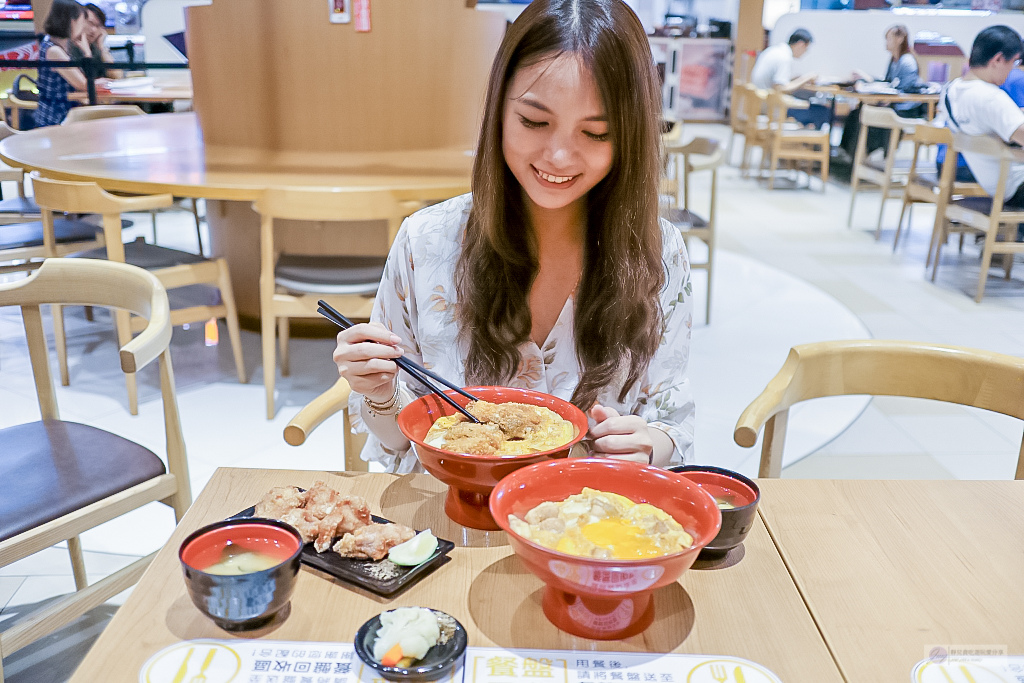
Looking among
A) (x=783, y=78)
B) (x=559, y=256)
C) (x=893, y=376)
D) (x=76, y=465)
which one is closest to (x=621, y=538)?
(x=559, y=256)

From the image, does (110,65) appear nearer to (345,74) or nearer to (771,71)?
(345,74)

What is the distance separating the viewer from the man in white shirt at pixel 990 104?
4.63 metres

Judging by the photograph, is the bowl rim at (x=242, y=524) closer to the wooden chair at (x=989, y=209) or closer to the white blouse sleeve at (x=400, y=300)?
the white blouse sleeve at (x=400, y=300)

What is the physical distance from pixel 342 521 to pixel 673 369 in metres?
0.68

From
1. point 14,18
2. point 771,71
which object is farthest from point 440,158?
point 771,71

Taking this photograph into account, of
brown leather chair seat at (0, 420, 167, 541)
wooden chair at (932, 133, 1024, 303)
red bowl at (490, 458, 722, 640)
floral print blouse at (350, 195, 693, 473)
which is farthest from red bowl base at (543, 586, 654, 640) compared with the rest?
wooden chair at (932, 133, 1024, 303)

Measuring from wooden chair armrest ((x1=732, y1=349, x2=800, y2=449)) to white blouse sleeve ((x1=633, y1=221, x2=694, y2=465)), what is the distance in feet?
0.28

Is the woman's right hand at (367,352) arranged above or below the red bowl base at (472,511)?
above

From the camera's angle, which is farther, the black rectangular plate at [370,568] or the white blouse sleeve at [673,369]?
the white blouse sleeve at [673,369]

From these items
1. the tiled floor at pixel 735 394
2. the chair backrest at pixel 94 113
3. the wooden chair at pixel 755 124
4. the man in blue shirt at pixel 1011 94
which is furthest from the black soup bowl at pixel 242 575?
the wooden chair at pixel 755 124

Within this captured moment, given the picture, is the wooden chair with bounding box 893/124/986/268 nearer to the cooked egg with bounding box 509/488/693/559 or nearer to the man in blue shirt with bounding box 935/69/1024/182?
the man in blue shirt with bounding box 935/69/1024/182

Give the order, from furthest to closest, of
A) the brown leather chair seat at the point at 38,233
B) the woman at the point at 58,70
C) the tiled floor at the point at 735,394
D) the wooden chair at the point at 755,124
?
1. the wooden chair at the point at 755,124
2. the woman at the point at 58,70
3. the brown leather chair seat at the point at 38,233
4. the tiled floor at the point at 735,394

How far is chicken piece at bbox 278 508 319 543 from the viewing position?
947mm

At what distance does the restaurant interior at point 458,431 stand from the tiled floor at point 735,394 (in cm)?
2
